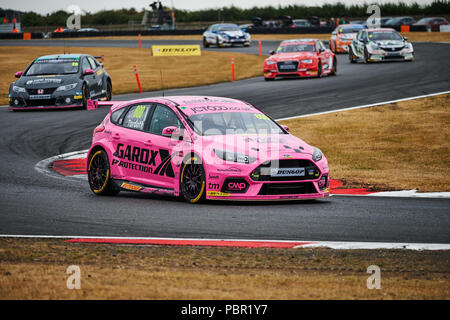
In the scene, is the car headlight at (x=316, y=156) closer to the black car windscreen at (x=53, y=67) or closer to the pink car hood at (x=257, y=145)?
the pink car hood at (x=257, y=145)

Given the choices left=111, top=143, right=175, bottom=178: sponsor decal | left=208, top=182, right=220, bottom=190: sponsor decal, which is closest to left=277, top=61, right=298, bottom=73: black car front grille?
left=111, top=143, right=175, bottom=178: sponsor decal

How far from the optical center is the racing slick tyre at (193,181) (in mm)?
10348

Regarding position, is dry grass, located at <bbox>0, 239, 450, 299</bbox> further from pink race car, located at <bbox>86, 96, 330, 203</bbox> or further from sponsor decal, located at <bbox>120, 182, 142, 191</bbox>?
sponsor decal, located at <bbox>120, 182, 142, 191</bbox>

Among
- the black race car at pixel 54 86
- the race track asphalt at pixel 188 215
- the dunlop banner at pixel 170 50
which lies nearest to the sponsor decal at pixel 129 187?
the race track asphalt at pixel 188 215

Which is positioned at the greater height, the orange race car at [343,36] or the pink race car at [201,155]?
the orange race car at [343,36]

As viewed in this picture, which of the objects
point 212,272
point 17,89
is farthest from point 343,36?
point 212,272

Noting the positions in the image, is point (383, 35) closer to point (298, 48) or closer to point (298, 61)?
point (298, 48)

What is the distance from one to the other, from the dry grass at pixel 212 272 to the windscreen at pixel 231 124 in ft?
10.3

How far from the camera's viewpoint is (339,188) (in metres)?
12.4

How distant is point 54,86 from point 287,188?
1323 centimetres

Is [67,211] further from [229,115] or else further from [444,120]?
[444,120]
